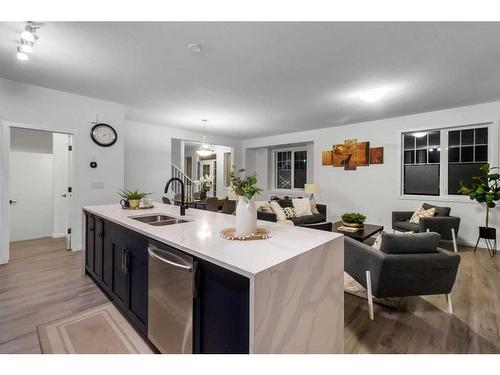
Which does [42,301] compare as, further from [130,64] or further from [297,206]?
[297,206]

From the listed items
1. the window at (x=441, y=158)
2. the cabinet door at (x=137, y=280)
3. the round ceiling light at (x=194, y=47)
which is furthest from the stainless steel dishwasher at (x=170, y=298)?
the window at (x=441, y=158)

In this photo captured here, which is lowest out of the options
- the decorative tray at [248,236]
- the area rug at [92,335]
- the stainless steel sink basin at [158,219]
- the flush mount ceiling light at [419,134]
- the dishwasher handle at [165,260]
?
the area rug at [92,335]

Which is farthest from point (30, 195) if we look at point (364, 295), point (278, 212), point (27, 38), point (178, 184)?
point (364, 295)

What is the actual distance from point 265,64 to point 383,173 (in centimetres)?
403

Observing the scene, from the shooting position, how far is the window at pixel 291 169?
7.83m

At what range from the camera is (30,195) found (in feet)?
15.2

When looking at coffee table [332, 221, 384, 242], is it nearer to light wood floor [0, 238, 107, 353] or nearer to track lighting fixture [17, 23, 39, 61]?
light wood floor [0, 238, 107, 353]

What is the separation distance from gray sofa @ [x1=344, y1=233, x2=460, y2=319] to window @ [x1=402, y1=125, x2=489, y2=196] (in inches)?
145

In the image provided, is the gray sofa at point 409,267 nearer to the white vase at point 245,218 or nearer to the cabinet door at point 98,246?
the white vase at point 245,218

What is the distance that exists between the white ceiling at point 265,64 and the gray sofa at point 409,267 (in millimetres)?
1933

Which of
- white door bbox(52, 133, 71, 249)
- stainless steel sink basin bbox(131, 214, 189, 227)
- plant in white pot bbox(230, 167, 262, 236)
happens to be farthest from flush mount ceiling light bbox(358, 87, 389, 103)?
white door bbox(52, 133, 71, 249)

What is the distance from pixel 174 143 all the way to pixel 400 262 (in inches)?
270

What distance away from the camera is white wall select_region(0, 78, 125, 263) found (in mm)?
3385
